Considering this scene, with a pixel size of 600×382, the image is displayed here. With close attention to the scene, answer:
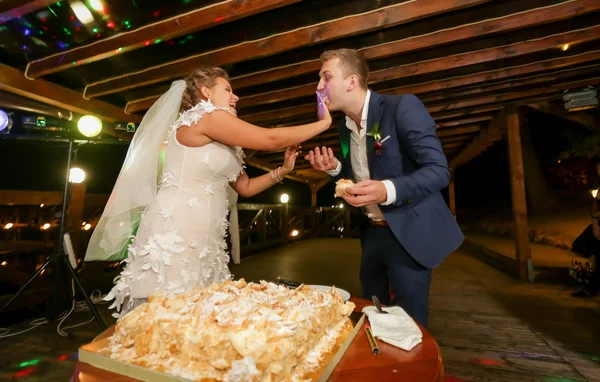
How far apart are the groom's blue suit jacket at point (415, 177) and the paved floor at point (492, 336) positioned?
107 cm

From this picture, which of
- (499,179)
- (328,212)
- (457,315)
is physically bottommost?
(457,315)

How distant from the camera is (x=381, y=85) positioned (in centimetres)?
390

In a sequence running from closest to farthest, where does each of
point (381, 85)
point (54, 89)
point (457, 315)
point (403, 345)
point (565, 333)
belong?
point (403, 345) → point (565, 333) → point (457, 315) → point (54, 89) → point (381, 85)

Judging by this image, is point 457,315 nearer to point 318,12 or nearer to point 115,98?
point 318,12

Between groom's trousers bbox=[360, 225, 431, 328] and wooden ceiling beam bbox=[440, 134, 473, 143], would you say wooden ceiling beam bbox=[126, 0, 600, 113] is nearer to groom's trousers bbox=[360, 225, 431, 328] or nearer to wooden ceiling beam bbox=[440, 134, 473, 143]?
groom's trousers bbox=[360, 225, 431, 328]

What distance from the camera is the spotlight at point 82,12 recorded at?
7.53 ft

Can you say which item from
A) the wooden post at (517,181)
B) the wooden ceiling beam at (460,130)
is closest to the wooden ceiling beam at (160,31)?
the wooden post at (517,181)

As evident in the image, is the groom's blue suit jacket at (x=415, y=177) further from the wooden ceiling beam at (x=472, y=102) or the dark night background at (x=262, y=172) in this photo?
the dark night background at (x=262, y=172)

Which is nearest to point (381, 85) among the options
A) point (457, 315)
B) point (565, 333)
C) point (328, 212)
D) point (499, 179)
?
point (457, 315)

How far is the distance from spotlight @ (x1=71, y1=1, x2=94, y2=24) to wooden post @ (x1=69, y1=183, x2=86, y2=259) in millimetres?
2358

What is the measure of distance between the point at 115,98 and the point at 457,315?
199 inches

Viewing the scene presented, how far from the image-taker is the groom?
1.29 m

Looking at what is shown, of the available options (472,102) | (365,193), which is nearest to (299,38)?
(365,193)

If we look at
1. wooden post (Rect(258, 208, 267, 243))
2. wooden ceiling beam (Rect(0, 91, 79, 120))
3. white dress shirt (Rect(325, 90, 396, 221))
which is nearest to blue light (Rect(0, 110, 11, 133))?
wooden ceiling beam (Rect(0, 91, 79, 120))
